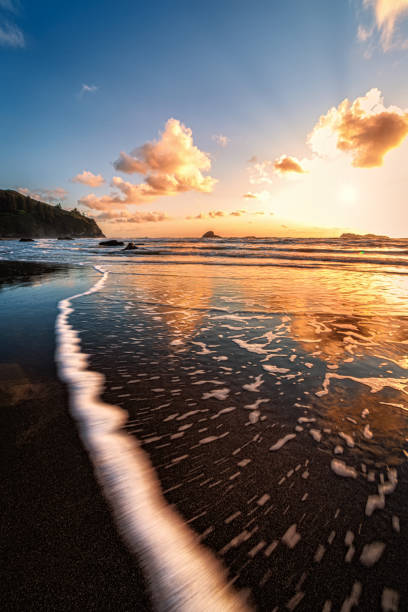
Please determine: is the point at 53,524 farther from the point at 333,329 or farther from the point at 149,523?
the point at 333,329

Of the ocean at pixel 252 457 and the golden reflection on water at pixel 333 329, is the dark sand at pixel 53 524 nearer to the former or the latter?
the ocean at pixel 252 457

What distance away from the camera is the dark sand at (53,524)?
3.58ft

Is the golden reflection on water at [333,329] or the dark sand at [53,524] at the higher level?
the dark sand at [53,524]

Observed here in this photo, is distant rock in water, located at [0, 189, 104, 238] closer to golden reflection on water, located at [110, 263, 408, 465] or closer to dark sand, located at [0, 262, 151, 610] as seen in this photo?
golden reflection on water, located at [110, 263, 408, 465]

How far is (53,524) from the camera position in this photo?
1374 millimetres

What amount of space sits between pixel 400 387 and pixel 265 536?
7.99ft

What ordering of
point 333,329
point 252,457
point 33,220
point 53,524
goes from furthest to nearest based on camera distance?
point 33,220 → point 333,329 → point 252,457 → point 53,524

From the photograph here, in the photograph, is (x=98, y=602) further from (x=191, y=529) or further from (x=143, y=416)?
(x=143, y=416)

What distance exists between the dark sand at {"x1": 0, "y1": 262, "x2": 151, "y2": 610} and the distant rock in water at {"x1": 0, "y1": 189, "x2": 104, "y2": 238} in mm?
161676

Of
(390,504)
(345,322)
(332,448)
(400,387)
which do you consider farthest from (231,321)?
(390,504)

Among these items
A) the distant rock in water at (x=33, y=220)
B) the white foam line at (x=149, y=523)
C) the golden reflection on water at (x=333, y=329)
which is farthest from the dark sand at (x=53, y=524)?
the distant rock in water at (x=33, y=220)

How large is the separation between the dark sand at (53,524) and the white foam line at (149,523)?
0.23 ft

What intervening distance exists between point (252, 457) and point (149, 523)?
2.64 ft

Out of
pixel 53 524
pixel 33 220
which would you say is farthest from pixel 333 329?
pixel 33 220
